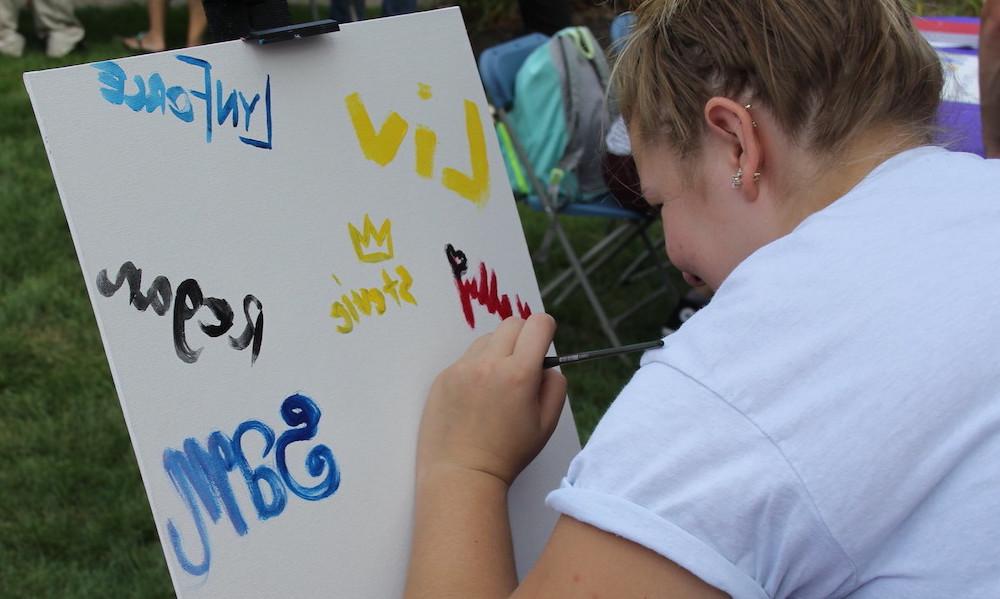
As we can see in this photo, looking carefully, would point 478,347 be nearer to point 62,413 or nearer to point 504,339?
point 504,339

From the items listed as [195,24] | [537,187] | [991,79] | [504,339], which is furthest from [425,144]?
[195,24]

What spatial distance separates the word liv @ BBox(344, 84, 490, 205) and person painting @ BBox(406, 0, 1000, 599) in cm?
41

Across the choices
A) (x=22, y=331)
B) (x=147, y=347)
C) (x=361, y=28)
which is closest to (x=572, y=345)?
(x=22, y=331)

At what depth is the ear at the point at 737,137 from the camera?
0.98 m

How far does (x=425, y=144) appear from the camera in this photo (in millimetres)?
1301

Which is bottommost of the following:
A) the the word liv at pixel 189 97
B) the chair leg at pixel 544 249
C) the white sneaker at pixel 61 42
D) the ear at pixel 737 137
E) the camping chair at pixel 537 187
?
the chair leg at pixel 544 249

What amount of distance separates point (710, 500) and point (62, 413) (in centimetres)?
247

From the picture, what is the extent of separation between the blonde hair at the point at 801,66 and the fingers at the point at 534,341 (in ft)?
0.90

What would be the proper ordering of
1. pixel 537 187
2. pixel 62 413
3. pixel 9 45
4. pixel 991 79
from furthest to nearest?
pixel 9 45 < pixel 537 187 < pixel 62 413 < pixel 991 79

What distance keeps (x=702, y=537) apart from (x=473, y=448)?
41 centimetres

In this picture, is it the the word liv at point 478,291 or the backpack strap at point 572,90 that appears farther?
the backpack strap at point 572,90

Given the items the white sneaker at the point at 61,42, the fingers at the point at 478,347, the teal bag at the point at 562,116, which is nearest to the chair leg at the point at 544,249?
the teal bag at the point at 562,116

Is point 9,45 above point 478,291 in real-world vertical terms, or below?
above

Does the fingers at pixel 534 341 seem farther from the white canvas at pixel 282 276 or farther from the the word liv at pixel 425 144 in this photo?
the the word liv at pixel 425 144
